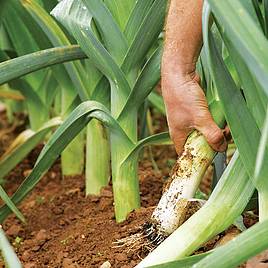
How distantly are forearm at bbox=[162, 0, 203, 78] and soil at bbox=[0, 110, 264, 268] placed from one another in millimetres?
329

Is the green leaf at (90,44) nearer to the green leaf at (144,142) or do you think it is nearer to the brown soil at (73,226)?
the green leaf at (144,142)

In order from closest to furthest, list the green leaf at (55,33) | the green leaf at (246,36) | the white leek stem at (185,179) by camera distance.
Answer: the green leaf at (246,36) < the white leek stem at (185,179) < the green leaf at (55,33)

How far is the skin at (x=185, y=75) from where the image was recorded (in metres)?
1.35

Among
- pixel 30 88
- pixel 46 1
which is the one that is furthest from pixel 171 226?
pixel 30 88

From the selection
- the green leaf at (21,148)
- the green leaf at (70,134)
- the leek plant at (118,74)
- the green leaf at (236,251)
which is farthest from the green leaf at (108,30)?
the green leaf at (236,251)

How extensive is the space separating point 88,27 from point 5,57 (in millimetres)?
536

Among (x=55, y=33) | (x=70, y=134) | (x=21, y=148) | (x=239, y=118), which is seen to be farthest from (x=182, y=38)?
(x=21, y=148)

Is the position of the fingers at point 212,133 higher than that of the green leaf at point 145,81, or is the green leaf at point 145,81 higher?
the green leaf at point 145,81

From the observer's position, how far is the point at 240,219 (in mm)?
1480

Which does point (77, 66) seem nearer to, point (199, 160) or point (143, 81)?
point (143, 81)

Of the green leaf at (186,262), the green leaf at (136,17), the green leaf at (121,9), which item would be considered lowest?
the green leaf at (186,262)

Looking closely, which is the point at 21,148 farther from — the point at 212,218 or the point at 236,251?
the point at 236,251

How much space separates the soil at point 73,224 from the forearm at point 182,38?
0.33 meters

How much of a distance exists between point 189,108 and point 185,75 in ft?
0.19
